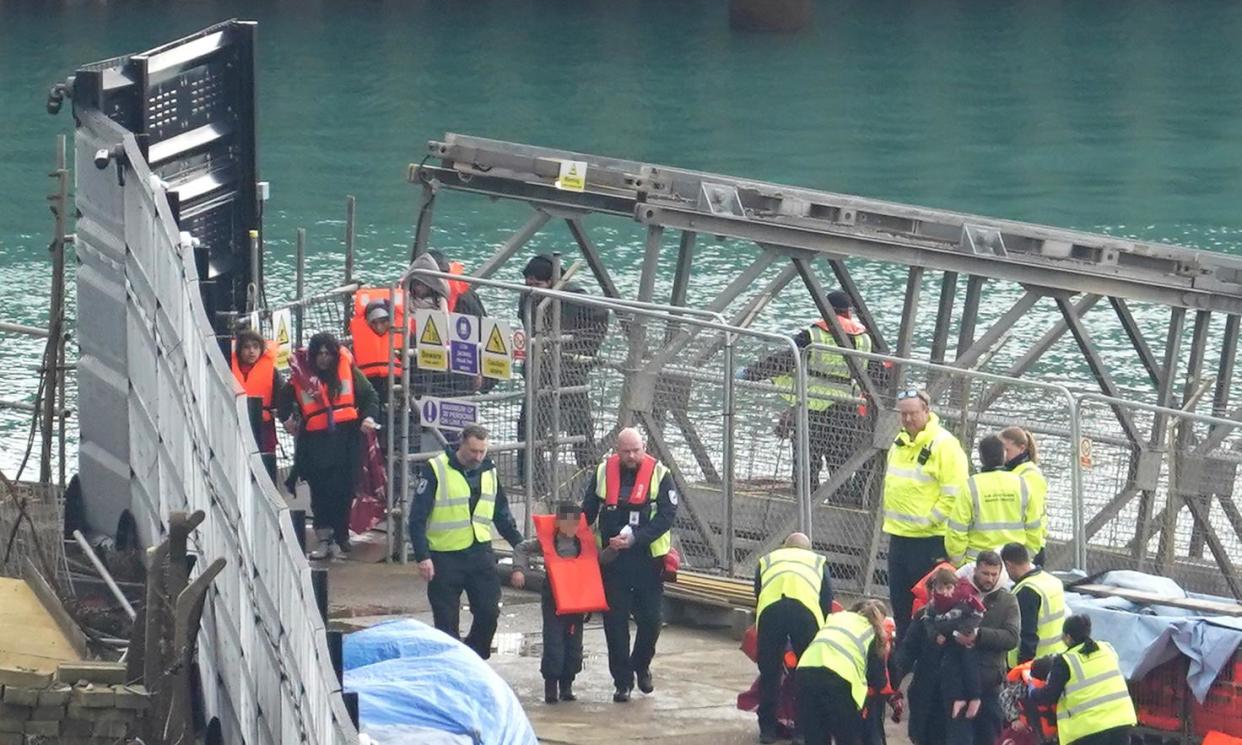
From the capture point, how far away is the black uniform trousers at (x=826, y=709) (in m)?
11.4

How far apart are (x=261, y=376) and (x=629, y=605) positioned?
9.74 feet

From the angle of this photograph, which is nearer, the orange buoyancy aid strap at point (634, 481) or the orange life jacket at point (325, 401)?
the orange buoyancy aid strap at point (634, 481)

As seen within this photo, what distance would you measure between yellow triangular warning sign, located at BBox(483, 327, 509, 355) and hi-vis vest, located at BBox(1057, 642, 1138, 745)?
4564mm

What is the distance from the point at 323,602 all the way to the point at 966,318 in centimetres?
835

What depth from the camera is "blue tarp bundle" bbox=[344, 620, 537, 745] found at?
9.81m

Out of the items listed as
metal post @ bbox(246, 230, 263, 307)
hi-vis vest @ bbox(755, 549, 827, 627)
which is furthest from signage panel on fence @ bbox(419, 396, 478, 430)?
hi-vis vest @ bbox(755, 549, 827, 627)

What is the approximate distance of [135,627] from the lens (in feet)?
30.1

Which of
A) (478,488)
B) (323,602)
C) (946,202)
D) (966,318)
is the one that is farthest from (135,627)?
(946,202)

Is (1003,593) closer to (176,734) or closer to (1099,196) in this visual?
(176,734)

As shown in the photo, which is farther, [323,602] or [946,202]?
[946,202]

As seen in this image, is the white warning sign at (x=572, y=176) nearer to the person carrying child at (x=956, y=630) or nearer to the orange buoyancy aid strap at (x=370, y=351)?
the orange buoyancy aid strap at (x=370, y=351)

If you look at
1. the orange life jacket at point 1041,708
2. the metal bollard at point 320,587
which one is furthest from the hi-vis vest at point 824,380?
the metal bollard at point 320,587

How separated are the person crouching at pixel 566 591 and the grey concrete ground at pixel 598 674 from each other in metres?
0.21

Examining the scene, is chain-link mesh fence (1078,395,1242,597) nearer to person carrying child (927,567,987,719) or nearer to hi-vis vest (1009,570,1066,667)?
hi-vis vest (1009,570,1066,667)
